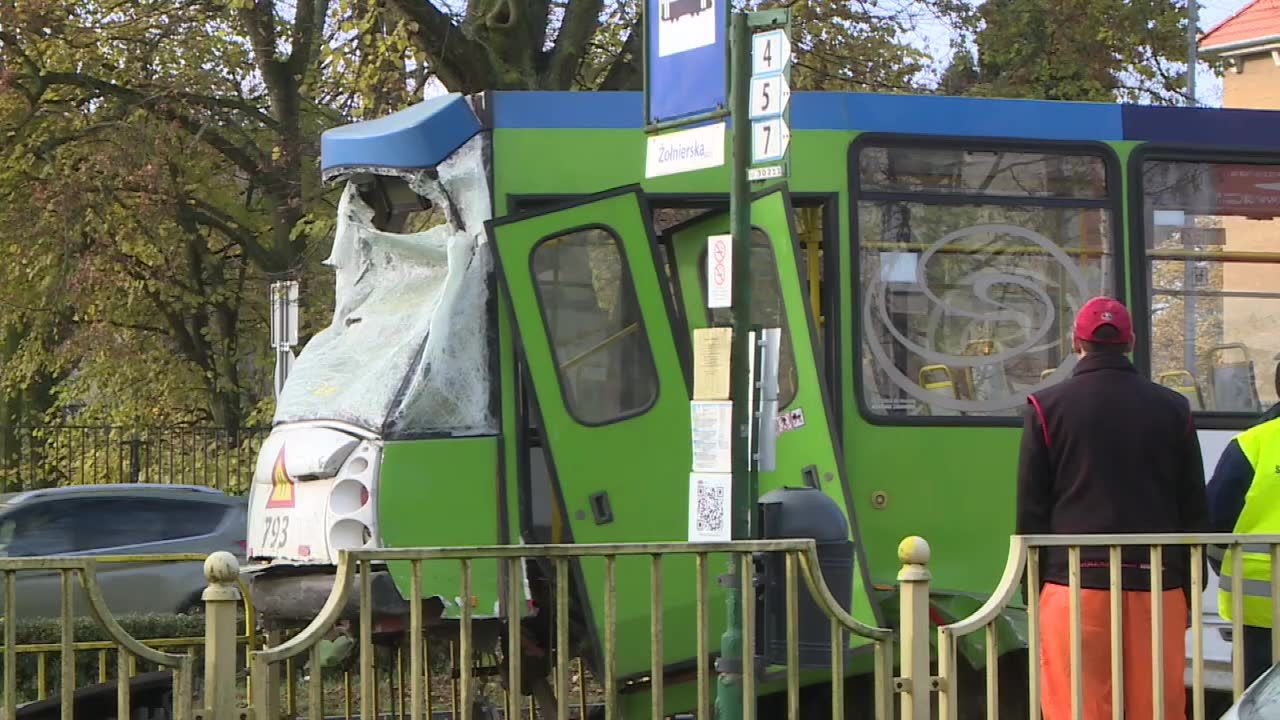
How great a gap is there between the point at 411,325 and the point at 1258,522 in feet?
13.0

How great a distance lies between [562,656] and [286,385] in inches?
136

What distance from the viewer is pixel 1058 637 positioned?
5719 mm

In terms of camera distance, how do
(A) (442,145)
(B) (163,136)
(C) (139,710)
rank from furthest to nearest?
(B) (163,136)
(A) (442,145)
(C) (139,710)

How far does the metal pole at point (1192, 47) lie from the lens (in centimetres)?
2239

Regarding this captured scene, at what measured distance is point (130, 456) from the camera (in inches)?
909

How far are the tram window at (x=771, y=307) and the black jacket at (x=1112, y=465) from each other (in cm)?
205

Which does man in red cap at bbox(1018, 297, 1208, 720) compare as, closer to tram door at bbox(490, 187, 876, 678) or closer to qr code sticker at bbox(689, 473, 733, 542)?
qr code sticker at bbox(689, 473, 733, 542)

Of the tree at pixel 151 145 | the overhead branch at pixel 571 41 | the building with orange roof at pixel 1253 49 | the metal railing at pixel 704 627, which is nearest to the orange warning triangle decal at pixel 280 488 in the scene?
the metal railing at pixel 704 627

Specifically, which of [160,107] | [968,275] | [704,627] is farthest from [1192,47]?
[704,627]

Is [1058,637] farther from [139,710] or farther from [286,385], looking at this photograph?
[286,385]

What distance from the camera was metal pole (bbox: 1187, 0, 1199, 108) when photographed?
22.4m

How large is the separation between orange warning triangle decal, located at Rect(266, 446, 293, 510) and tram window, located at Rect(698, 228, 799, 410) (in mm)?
2189

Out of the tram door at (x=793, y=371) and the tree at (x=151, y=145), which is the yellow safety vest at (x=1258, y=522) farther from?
the tree at (x=151, y=145)

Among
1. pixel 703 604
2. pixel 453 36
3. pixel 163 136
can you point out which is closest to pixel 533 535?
pixel 703 604
